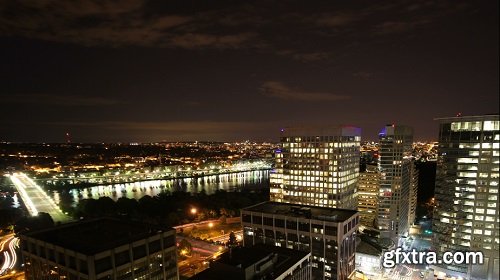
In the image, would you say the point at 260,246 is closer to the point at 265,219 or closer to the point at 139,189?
the point at 265,219

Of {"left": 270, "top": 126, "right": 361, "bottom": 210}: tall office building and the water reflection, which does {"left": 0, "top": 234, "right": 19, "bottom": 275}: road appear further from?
the water reflection

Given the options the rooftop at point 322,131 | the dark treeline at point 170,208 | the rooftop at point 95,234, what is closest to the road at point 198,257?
the rooftop at point 95,234

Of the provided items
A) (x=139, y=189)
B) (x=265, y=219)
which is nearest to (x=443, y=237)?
(x=265, y=219)

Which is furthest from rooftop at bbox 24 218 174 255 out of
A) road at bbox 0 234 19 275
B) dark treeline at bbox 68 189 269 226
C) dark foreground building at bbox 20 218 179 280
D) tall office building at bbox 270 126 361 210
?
tall office building at bbox 270 126 361 210

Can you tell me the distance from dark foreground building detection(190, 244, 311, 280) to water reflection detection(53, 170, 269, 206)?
2198 inches

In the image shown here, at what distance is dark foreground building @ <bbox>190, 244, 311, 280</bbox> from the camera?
58.4 feet

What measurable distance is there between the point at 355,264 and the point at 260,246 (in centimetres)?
1269

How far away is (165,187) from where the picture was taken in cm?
8794

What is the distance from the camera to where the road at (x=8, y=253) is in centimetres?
2850

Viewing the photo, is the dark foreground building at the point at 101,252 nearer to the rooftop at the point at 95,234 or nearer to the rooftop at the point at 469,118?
the rooftop at the point at 95,234

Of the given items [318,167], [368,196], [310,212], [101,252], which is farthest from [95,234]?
[368,196]

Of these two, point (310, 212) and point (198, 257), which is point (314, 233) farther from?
point (198, 257)

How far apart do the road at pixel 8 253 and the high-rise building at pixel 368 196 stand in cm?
4250

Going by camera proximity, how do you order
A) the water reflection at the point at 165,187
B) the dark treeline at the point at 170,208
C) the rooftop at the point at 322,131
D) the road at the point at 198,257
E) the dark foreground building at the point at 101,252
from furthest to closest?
the water reflection at the point at 165,187, the dark treeline at the point at 170,208, the rooftop at the point at 322,131, the road at the point at 198,257, the dark foreground building at the point at 101,252
